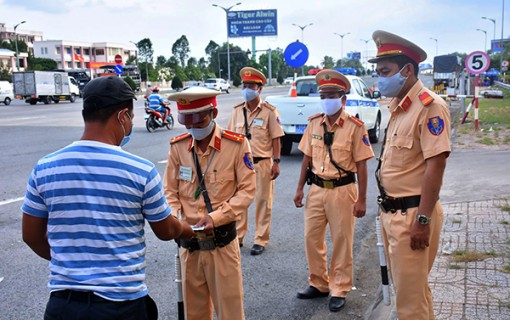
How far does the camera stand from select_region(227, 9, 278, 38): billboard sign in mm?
58906

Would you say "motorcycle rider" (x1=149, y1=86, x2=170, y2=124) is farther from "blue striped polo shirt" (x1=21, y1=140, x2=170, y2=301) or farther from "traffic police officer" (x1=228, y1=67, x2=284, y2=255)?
"blue striped polo shirt" (x1=21, y1=140, x2=170, y2=301)

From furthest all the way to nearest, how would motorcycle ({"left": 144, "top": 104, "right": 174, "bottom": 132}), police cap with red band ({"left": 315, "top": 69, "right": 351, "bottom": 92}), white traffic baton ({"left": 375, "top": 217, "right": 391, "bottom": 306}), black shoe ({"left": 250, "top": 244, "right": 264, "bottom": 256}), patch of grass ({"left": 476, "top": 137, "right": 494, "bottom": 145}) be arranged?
1. motorcycle ({"left": 144, "top": 104, "right": 174, "bottom": 132})
2. patch of grass ({"left": 476, "top": 137, "right": 494, "bottom": 145})
3. black shoe ({"left": 250, "top": 244, "right": 264, "bottom": 256})
4. police cap with red band ({"left": 315, "top": 69, "right": 351, "bottom": 92})
5. white traffic baton ({"left": 375, "top": 217, "right": 391, "bottom": 306})

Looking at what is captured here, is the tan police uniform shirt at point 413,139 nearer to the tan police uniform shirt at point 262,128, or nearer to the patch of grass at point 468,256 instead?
the patch of grass at point 468,256

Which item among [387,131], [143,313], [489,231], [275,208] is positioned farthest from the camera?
[275,208]

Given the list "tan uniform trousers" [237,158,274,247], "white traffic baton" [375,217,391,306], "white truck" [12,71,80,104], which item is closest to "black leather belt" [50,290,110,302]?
"white traffic baton" [375,217,391,306]

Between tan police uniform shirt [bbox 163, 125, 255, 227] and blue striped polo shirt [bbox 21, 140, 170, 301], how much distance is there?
1.03m

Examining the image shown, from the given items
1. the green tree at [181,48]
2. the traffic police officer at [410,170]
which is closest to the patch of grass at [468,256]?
the traffic police officer at [410,170]

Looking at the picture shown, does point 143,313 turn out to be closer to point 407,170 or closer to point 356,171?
point 407,170

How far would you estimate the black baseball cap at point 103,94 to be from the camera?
7.45ft

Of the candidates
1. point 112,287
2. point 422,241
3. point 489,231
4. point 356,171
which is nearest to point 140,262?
point 112,287

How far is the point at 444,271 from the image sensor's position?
4.88m

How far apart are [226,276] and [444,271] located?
2.62 m

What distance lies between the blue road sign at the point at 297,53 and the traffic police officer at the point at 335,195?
6.35 meters

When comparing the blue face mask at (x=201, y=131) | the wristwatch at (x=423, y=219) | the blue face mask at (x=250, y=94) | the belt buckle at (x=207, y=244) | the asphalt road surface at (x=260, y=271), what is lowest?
the asphalt road surface at (x=260, y=271)
